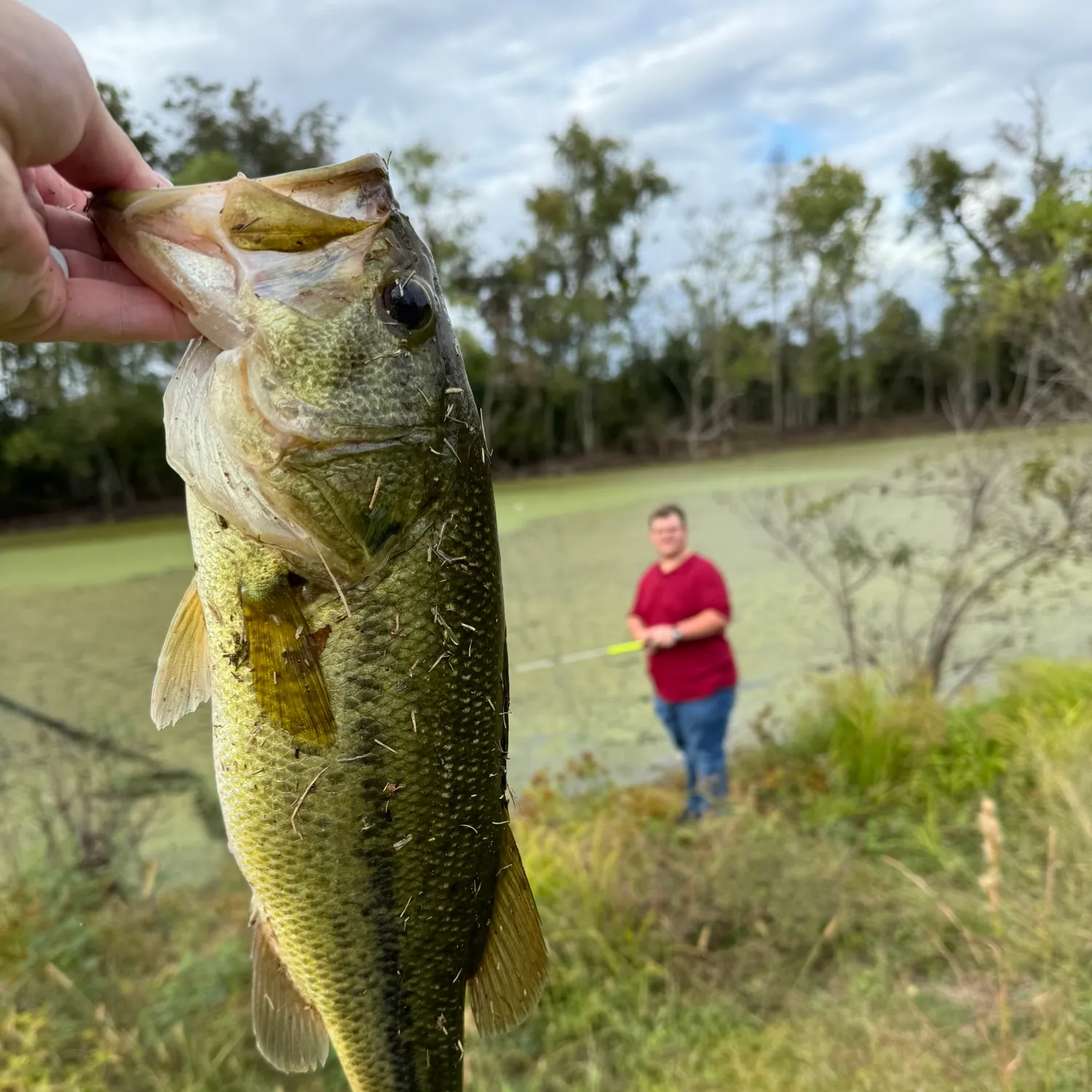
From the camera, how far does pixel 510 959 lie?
50.9 inches

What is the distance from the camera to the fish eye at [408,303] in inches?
44.8

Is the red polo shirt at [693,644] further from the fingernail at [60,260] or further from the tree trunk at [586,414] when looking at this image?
the tree trunk at [586,414]

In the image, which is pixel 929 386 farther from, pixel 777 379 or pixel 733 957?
pixel 733 957

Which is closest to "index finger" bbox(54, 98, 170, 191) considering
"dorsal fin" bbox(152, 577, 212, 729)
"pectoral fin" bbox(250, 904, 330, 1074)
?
"dorsal fin" bbox(152, 577, 212, 729)

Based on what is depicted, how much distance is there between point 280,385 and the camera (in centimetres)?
109

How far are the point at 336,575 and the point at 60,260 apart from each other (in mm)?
630

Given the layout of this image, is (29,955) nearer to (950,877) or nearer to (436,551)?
(436,551)

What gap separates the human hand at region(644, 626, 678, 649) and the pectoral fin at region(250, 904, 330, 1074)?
3677mm

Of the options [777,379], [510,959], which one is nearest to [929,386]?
[777,379]

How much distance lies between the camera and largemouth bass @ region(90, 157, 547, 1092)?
1.09 metres

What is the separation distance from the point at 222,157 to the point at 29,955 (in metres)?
7.15

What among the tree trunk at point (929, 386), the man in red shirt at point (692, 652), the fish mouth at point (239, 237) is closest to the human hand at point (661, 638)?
the man in red shirt at point (692, 652)

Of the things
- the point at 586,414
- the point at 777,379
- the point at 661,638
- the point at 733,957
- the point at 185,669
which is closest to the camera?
the point at 185,669

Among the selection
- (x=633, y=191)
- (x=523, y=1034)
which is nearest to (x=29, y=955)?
(x=523, y=1034)
